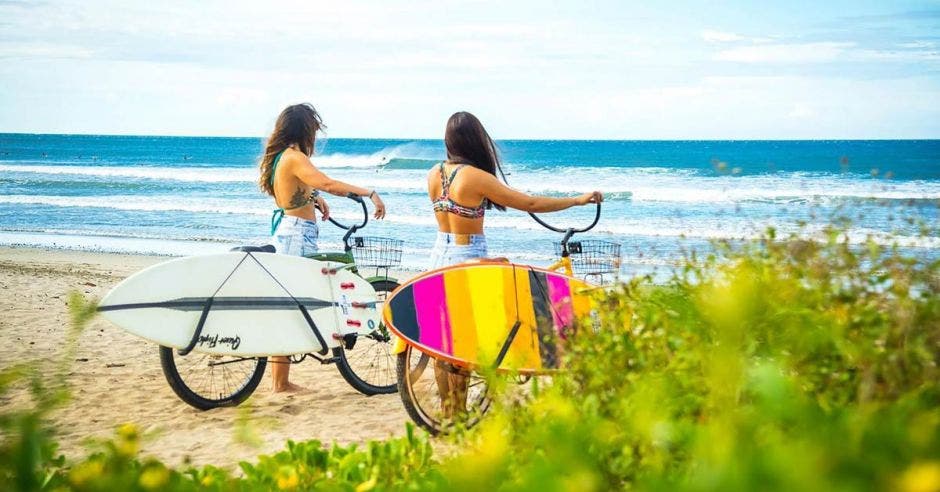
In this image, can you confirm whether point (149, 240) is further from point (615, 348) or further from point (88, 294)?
point (615, 348)

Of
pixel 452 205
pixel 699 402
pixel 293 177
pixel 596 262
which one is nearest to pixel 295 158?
pixel 293 177

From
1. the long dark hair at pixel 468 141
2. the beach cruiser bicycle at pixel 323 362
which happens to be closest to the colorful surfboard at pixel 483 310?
the long dark hair at pixel 468 141

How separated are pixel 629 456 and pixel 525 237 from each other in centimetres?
1517

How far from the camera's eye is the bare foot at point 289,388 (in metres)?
6.49

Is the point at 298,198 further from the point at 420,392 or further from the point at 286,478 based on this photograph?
the point at 286,478

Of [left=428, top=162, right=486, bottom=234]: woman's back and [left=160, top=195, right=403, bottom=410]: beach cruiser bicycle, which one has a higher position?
[left=428, top=162, right=486, bottom=234]: woman's back

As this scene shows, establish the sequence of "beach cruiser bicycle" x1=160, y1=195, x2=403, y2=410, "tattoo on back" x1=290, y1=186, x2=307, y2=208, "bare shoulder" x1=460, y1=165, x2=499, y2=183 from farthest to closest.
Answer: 1. "tattoo on back" x1=290, y1=186, x2=307, y2=208
2. "beach cruiser bicycle" x1=160, y1=195, x2=403, y2=410
3. "bare shoulder" x1=460, y1=165, x2=499, y2=183

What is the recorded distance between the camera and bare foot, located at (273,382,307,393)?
256 inches

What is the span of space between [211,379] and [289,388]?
1.82 feet

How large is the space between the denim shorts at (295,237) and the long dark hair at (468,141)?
1.42 m

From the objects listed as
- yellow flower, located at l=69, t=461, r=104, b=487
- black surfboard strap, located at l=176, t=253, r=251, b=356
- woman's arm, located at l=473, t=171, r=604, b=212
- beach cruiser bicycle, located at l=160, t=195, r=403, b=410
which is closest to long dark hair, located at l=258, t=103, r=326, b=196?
beach cruiser bicycle, located at l=160, t=195, r=403, b=410

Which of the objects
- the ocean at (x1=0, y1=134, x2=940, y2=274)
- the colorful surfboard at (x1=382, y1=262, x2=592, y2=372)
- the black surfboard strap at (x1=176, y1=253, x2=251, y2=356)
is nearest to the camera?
the colorful surfboard at (x1=382, y1=262, x2=592, y2=372)

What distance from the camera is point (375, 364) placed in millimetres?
6824

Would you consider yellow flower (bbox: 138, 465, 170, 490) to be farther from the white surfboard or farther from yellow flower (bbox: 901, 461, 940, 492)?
the white surfboard
